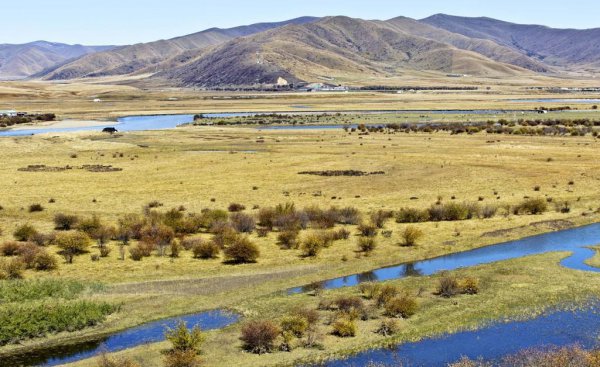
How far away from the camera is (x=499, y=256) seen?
33.4 metres

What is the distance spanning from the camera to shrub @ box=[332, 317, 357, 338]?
72.2 ft

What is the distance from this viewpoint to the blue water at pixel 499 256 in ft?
98.1

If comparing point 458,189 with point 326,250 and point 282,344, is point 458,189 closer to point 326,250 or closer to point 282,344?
point 326,250

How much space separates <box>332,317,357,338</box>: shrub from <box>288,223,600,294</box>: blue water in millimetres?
5546

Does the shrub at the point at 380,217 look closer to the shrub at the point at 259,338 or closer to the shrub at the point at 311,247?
the shrub at the point at 311,247

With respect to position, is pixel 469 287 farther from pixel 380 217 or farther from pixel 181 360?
pixel 380 217

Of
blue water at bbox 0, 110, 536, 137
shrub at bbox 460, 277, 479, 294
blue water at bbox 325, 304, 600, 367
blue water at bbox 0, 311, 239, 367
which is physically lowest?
blue water at bbox 0, 311, 239, 367

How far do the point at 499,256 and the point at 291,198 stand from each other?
19288 millimetres

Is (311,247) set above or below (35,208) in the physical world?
above

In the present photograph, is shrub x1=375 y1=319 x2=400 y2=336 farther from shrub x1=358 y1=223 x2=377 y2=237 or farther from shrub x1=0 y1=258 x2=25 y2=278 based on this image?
shrub x1=0 y1=258 x2=25 y2=278

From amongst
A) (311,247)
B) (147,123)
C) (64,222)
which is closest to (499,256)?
(311,247)

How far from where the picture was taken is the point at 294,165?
67.2 metres

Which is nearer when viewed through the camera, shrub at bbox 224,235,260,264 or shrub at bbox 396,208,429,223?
shrub at bbox 224,235,260,264

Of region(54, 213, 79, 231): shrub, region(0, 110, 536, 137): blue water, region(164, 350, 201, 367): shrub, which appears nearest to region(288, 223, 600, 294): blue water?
region(164, 350, 201, 367): shrub
